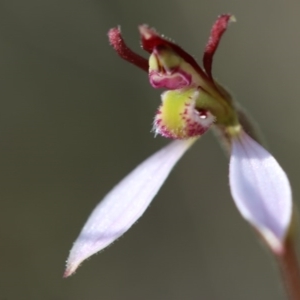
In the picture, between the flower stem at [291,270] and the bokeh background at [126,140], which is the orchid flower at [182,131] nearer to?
the flower stem at [291,270]

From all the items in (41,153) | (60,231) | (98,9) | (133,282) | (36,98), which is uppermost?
(98,9)

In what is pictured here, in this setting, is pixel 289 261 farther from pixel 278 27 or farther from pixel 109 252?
pixel 278 27

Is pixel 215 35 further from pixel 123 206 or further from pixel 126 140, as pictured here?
pixel 126 140

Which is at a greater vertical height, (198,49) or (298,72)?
(198,49)

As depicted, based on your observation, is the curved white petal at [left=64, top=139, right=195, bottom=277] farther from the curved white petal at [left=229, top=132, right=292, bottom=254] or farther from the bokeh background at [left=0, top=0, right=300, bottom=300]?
the bokeh background at [left=0, top=0, right=300, bottom=300]

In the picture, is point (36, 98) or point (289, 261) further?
point (36, 98)

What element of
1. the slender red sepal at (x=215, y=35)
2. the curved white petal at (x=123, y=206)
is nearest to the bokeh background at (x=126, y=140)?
the curved white petal at (x=123, y=206)

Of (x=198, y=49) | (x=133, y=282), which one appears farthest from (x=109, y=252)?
(x=198, y=49)

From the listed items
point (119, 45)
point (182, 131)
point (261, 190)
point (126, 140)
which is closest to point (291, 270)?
point (261, 190)
